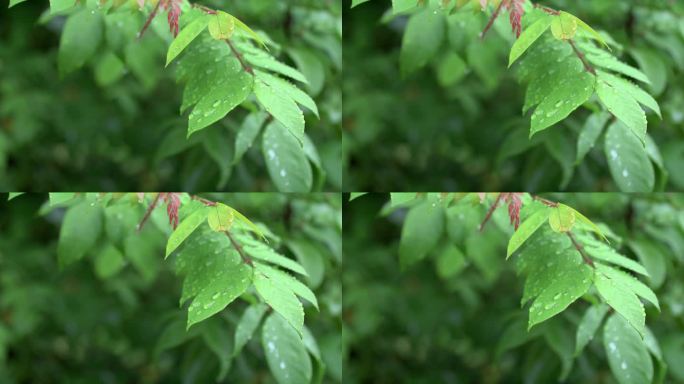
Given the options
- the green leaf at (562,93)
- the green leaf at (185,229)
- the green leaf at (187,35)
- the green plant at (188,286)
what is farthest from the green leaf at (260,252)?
the green leaf at (562,93)

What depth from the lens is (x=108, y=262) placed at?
3002mm

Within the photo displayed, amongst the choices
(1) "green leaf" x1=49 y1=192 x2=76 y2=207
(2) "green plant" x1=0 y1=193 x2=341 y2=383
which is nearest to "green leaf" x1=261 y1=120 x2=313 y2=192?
(2) "green plant" x1=0 y1=193 x2=341 y2=383

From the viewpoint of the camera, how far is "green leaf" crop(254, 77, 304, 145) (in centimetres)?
196

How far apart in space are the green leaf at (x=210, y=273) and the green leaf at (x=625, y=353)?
3.16 ft

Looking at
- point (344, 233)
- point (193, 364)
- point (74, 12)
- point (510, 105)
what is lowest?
point (193, 364)

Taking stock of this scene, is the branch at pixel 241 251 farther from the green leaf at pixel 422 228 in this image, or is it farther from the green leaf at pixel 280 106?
the green leaf at pixel 422 228

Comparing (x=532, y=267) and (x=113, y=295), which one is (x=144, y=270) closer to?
(x=113, y=295)

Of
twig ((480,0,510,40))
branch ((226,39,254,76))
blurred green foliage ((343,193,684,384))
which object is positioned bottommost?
blurred green foliage ((343,193,684,384))

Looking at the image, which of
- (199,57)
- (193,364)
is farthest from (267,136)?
(193,364)

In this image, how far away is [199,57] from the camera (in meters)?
2.15

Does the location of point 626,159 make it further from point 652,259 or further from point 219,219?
point 219,219

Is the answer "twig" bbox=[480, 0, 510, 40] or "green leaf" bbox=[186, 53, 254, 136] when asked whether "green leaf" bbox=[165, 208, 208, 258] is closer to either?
"green leaf" bbox=[186, 53, 254, 136]

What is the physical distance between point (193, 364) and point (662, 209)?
1572 millimetres

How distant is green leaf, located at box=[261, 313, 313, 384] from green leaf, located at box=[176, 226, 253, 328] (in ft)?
0.87
